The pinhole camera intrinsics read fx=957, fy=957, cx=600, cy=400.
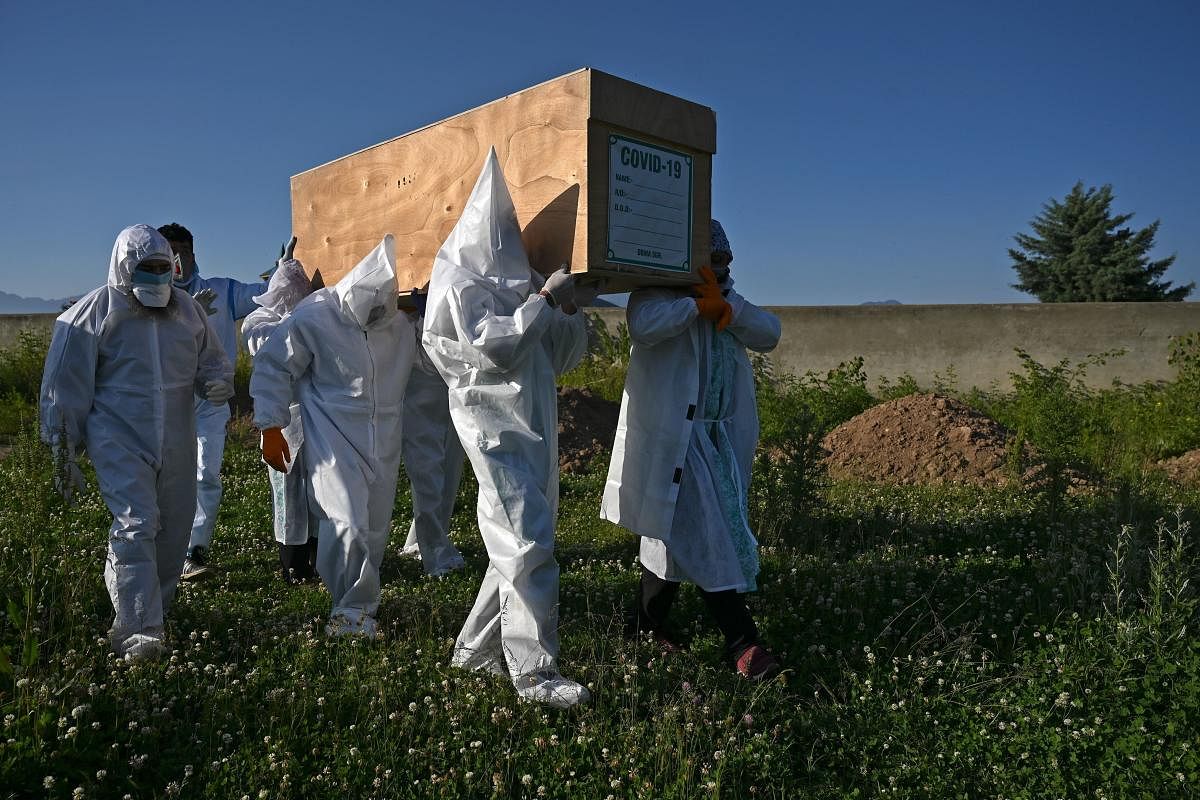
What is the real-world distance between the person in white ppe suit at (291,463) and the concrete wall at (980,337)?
9.51 metres

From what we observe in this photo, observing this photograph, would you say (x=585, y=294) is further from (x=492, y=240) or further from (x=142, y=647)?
(x=142, y=647)

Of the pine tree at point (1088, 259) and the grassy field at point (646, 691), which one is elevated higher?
the pine tree at point (1088, 259)

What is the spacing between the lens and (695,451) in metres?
4.34

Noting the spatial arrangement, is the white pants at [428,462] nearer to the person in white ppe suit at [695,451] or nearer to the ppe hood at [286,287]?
the ppe hood at [286,287]

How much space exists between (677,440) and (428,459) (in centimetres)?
230

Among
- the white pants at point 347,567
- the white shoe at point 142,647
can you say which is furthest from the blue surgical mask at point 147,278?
the white shoe at point 142,647

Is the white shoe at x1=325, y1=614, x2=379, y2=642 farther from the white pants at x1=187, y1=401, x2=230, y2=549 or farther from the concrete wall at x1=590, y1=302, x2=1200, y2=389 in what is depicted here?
the concrete wall at x1=590, y1=302, x2=1200, y2=389

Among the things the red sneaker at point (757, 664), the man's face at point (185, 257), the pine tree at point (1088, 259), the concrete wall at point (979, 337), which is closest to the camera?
the red sneaker at point (757, 664)

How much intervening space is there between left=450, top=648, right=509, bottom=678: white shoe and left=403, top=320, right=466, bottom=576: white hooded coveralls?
72.7 inches

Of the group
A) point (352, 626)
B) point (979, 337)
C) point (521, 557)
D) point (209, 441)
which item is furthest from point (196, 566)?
point (979, 337)

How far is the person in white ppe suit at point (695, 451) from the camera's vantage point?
4.20 metres

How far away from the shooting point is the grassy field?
3.35 metres

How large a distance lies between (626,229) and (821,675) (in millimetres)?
2120

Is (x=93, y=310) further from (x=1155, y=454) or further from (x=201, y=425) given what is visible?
(x=1155, y=454)
